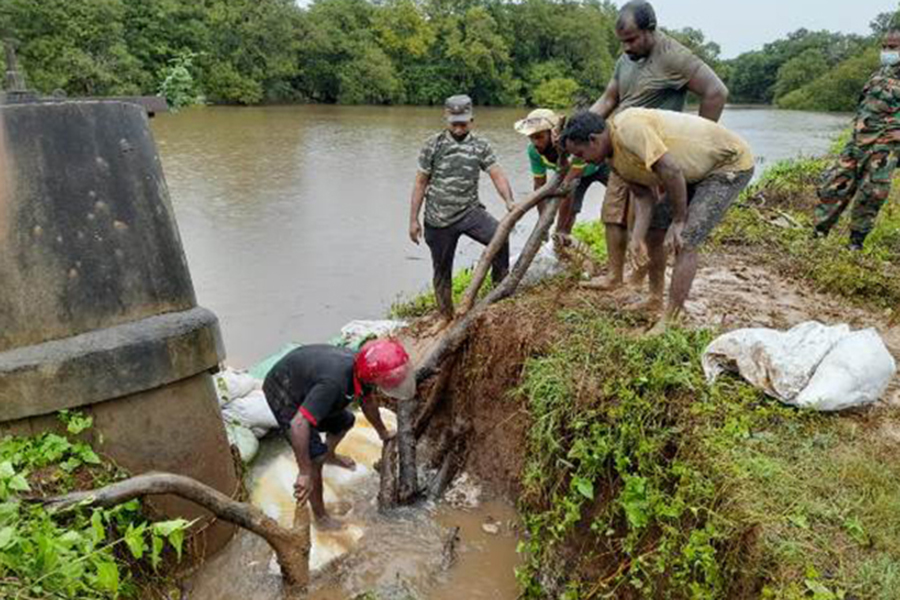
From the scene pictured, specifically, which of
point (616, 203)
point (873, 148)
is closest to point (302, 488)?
point (616, 203)

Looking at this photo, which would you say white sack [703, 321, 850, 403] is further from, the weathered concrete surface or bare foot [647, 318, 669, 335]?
the weathered concrete surface

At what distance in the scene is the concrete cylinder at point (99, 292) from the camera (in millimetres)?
2738

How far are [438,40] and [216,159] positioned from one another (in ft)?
128

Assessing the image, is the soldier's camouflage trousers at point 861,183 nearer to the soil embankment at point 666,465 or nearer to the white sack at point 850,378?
the soil embankment at point 666,465

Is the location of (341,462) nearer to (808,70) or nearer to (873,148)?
(873,148)

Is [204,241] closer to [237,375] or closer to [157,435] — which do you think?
[237,375]

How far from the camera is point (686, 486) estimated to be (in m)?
2.67

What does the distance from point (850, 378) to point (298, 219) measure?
1049 centimetres

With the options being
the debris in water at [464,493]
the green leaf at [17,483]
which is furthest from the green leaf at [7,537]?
the debris in water at [464,493]

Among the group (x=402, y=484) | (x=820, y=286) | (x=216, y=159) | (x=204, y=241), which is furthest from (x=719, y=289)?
(x=216, y=159)

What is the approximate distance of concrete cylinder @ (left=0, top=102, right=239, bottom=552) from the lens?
2.74 metres

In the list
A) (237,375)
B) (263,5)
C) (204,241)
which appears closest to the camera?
(237,375)

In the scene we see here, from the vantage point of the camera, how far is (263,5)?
42344 mm

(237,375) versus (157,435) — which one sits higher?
(157,435)
